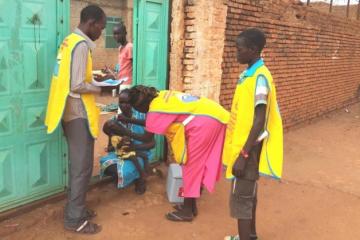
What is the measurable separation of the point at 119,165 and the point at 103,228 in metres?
0.80

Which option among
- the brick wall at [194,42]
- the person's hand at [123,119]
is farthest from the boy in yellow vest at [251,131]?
the brick wall at [194,42]

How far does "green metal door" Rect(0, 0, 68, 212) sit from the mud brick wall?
281cm

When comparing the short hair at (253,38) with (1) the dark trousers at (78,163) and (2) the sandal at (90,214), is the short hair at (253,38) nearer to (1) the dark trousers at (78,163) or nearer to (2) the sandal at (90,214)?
(1) the dark trousers at (78,163)

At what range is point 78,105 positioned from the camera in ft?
10.7

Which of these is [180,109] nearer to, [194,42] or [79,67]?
[79,67]

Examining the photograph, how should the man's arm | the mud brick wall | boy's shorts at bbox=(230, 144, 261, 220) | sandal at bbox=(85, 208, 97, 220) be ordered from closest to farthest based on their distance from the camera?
boy's shorts at bbox=(230, 144, 261, 220), the man's arm, sandal at bbox=(85, 208, 97, 220), the mud brick wall

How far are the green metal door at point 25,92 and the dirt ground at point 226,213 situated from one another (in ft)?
1.16

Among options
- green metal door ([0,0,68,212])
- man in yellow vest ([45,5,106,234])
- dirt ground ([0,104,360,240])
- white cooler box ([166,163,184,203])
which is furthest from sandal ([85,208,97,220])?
white cooler box ([166,163,184,203])

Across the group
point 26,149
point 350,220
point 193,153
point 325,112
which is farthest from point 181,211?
point 325,112

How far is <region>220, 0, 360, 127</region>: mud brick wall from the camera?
19.2 ft

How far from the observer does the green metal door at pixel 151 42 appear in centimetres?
451

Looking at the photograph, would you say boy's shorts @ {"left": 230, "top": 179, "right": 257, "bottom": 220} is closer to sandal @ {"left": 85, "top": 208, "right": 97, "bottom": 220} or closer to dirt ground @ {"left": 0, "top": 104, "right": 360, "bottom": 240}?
dirt ground @ {"left": 0, "top": 104, "right": 360, "bottom": 240}

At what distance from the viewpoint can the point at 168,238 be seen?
11.5ft

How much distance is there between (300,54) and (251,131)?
577cm
